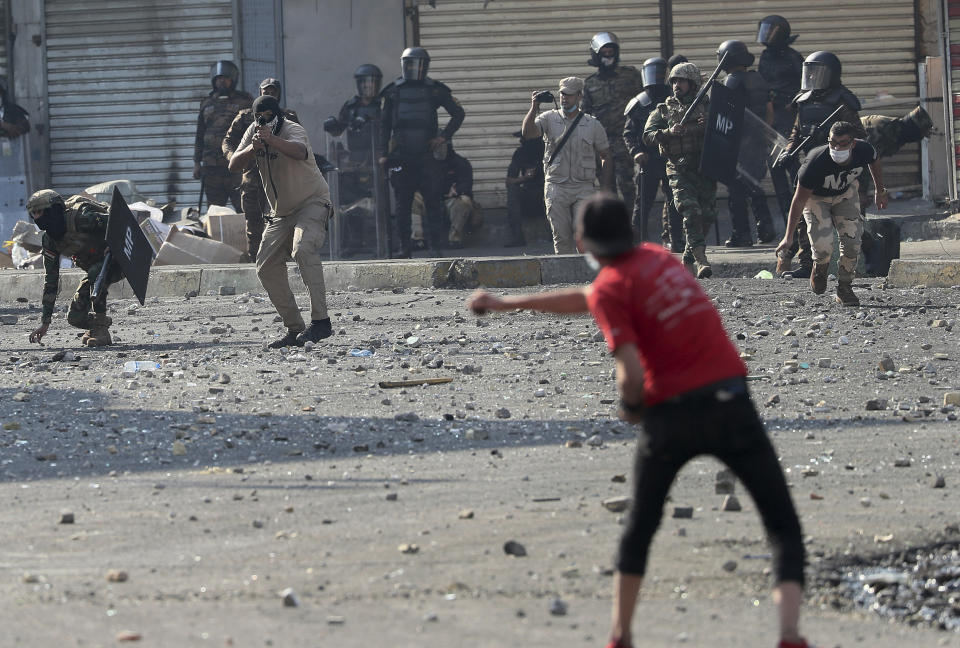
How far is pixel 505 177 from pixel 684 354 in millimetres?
13130

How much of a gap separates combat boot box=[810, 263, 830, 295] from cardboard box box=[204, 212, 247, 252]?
617 cm

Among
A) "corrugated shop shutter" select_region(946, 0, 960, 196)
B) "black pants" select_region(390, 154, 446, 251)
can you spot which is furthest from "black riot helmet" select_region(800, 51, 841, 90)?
"black pants" select_region(390, 154, 446, 251)

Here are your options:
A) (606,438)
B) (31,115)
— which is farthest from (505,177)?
(606,438)

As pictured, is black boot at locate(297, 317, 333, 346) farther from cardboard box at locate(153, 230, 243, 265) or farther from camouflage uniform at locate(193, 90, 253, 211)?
camouflage uniform at locate(193, 90, 253, 211)

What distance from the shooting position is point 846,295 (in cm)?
979

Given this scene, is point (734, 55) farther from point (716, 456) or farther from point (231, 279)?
point (716, 456)

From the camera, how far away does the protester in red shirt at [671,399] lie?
3.11 meters

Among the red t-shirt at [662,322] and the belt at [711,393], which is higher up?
the red t-shirt at [662,322]

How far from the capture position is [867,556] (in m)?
3.99

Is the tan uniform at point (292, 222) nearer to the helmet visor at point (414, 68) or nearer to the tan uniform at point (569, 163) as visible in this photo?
the tan uniform at point (569, 163)

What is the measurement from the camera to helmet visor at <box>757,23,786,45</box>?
551 inches

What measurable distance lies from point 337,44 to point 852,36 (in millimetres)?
5570

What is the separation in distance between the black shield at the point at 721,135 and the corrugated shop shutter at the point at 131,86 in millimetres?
6914

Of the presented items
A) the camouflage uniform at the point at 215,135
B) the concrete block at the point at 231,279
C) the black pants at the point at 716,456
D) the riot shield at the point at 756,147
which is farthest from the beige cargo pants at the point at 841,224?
the black pants at the point at 716,456
